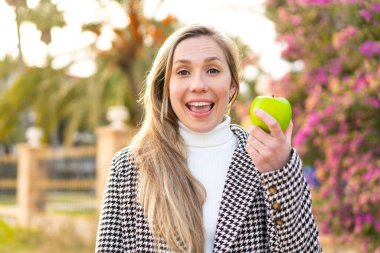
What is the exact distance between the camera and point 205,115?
2.48 metres

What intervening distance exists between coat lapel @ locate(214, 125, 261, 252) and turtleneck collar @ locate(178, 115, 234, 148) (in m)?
0.08

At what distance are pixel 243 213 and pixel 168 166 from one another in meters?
0.32

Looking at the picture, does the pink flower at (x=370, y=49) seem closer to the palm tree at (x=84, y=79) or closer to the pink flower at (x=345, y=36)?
the pink flower at (x=345, y=36)

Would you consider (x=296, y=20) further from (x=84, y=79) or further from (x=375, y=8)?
(x=84, y=79)

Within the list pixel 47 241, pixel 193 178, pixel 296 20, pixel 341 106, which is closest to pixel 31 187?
pixel 47 241

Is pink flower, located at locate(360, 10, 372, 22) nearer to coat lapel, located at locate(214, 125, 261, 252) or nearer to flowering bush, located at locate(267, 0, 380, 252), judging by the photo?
flowering bush, located at locate(267, 0, 380, 252)

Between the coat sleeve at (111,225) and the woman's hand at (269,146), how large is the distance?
59 cm

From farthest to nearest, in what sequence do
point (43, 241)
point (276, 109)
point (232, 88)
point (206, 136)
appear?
1. point (43, 241)
2. point (232, 88)
3. point (206, 136)
4. point (276, 109)

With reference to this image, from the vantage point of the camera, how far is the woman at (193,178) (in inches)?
92.7

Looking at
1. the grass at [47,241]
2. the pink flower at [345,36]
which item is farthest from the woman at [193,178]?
the grass at [47,241]

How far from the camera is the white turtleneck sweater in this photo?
2.52 m

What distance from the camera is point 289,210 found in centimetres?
219

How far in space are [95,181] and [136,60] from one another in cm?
251

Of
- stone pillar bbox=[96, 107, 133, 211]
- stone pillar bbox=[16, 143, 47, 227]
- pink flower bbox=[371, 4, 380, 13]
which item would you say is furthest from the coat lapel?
stone pillar bbox=[16, 143, 47, 227]
